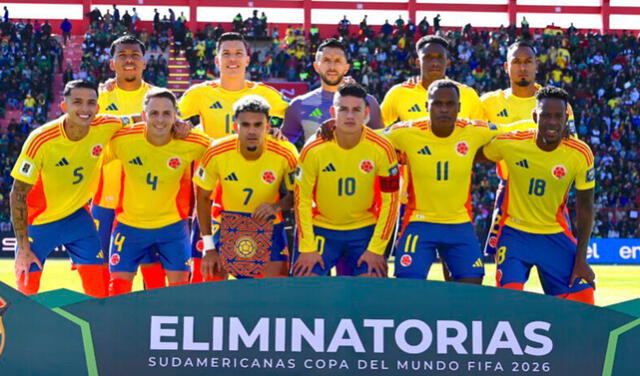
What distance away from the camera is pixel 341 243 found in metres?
6.54

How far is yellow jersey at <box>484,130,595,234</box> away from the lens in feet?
21.3

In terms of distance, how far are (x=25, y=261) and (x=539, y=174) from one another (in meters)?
4.33

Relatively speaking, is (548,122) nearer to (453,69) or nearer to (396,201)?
(396,201)

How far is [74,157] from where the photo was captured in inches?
271

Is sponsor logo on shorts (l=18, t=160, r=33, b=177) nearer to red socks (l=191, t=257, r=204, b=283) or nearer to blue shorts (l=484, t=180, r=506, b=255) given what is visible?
red socks (l=191, t=257, r=204, b=283)

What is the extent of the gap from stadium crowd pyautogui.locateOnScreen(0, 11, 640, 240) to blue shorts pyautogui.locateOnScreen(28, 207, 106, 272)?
21812mm

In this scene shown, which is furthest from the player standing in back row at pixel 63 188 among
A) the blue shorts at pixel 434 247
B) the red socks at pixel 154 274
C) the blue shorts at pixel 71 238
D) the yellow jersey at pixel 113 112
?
the blue shorts at pixel 434 247

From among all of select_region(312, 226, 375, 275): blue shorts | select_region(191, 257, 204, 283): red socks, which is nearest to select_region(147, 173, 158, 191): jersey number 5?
select_region(191, 257, 204, 283): red socks

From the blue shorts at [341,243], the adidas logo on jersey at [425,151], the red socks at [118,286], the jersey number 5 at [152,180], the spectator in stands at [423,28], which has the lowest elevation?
the red socks at [118,286]

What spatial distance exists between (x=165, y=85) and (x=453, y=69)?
37.9 feet

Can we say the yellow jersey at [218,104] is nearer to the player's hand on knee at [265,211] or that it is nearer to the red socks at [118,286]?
the player's hand on knee at [265,211]

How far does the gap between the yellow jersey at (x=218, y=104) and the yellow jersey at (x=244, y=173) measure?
1131mm

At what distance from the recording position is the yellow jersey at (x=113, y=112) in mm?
7844

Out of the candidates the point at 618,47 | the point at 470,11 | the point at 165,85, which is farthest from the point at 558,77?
the point at 165,85
